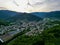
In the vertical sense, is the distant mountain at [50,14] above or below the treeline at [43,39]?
above

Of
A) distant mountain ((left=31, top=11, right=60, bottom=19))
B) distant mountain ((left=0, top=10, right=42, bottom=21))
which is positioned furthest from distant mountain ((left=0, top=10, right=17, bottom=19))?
distant mountain ((left=31, top=11, right=60, bottom=19))

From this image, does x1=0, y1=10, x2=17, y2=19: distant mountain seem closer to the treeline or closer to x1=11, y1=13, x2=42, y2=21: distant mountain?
x1=11, y1=13, x2=42, y2=21: distant mountain

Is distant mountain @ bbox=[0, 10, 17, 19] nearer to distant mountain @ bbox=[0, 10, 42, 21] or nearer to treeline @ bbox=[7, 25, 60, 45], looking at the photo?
distant mountain @ bbox=[0, 10, 42, 21]

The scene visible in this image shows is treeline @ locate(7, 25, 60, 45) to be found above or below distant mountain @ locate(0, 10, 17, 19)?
below

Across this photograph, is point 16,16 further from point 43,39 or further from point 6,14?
point 43,39

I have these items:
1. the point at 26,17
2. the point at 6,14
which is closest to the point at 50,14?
the point at 26,17

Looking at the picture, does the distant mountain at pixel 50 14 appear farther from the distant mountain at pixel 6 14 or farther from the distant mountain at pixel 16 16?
the distant mountain at pixel 6 14

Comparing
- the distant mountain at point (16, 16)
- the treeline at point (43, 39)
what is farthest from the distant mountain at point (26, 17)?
the treeline at point (43, 39)

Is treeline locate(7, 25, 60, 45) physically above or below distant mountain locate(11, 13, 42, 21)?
below

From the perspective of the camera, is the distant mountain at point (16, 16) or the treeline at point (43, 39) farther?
the distant mountain at point (16, 16)

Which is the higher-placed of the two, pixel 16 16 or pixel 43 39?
pixel 16 16

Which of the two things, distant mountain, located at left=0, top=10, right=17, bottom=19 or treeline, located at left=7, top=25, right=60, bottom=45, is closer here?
treeline, located at left=7, top=25, right=60, bottom=45
